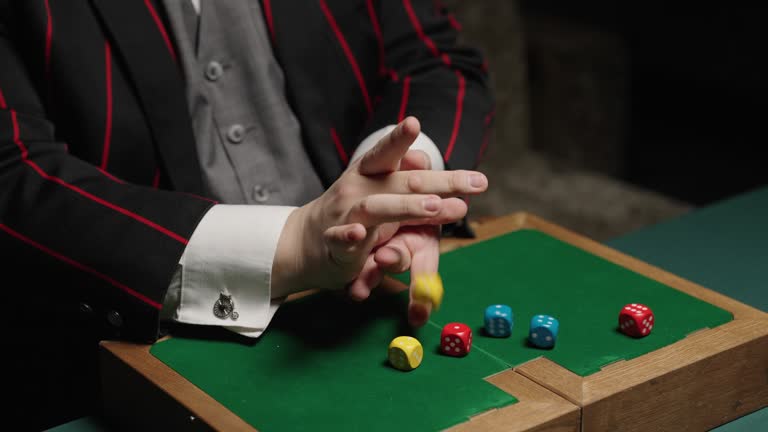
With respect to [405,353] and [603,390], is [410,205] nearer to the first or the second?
[405,353]

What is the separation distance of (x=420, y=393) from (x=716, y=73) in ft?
12.7

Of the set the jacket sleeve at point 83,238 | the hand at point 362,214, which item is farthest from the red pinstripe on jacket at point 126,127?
the hand at point 362,214

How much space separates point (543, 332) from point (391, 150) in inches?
9.0

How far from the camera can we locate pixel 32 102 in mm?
1095

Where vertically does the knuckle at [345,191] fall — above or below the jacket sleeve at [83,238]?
above

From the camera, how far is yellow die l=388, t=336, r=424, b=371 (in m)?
0.88

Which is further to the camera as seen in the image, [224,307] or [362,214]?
[224,307]

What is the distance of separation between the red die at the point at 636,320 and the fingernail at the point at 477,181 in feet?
0.62

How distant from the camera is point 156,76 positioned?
3.77ft

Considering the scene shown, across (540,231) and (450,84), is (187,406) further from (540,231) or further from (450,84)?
(450,84)

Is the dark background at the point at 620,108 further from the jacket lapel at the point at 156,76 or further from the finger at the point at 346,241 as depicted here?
the finger at the point at 346,241

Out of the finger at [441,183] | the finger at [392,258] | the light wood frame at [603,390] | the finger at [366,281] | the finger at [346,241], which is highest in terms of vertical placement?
the finger at [441,183]

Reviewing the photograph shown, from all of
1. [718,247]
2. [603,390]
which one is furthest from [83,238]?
[718,247]

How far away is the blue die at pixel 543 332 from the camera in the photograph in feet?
2.99
